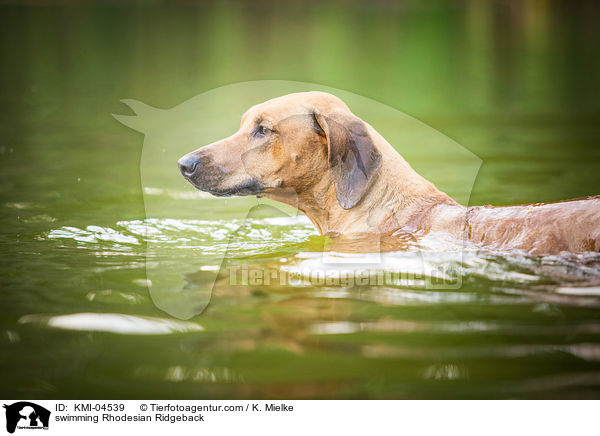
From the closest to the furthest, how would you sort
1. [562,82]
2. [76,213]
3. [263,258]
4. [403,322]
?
[403,322]
[263,258]
[76,213]
[562,82]

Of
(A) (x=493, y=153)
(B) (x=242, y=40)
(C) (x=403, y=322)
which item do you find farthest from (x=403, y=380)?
(B) (x=242, y=40)

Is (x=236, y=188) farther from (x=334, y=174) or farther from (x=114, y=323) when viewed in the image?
(x=114, y=323)

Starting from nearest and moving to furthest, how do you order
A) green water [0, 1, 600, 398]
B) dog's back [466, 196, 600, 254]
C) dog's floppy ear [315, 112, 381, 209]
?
green water [0, 1, 600, 398], dog's back [466, 196, 600, 254], dog's floppy ear [315, 112, 381, 209]

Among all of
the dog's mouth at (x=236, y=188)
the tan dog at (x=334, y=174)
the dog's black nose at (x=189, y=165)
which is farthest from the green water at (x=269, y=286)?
the dog's black nose at (x=189, y=165)

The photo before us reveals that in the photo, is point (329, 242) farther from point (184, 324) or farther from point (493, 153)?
point (493, 153)

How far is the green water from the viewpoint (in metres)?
3.58

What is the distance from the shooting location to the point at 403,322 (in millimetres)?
4145

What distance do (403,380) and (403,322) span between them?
0.66m

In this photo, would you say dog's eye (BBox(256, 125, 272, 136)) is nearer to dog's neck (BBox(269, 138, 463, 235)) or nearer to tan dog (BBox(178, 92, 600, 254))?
tan dog (BBox(178, 92, 600, 254))
